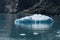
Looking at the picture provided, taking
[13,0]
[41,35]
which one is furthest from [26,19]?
[13,0]

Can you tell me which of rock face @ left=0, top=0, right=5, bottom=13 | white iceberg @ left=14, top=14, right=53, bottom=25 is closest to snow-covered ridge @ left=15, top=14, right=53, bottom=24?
white iceberg @ left=14, top=14, right=53, bottom=25

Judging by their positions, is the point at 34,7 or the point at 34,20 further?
the point at 34,7

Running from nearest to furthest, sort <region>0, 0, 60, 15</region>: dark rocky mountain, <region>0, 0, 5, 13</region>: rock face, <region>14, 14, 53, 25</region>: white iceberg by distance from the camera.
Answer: <region>14, 14, 53, 25</region>: white iceberg
<region>0, 0, 60, 15</region>: dark rocky mountain
<region>0, 0, 5, 13</region>: rock face

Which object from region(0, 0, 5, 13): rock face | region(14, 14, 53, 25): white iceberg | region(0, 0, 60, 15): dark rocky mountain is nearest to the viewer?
region(14, 14, 53, 25): white iceberg

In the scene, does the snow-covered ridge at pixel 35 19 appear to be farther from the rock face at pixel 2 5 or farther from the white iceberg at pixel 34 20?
the rock face at pixel 2 5

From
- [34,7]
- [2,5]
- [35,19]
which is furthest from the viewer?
[2,5]

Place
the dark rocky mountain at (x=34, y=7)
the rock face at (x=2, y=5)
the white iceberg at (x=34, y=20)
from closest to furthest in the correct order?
the white iceberg at (x=34, y=20) < the dark rocky mountain at (x=34, y=7) < the rock face at (x=2, y=5)

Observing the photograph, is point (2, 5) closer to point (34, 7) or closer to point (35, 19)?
point (34, 7)

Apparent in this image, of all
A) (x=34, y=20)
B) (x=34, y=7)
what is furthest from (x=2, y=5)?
(x=34, y=20)

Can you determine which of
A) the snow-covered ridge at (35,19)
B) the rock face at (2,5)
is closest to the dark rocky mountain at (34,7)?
the rock face at (2,5)

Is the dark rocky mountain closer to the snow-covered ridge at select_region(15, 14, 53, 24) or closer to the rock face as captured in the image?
the rock face

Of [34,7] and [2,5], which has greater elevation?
[2,5]
